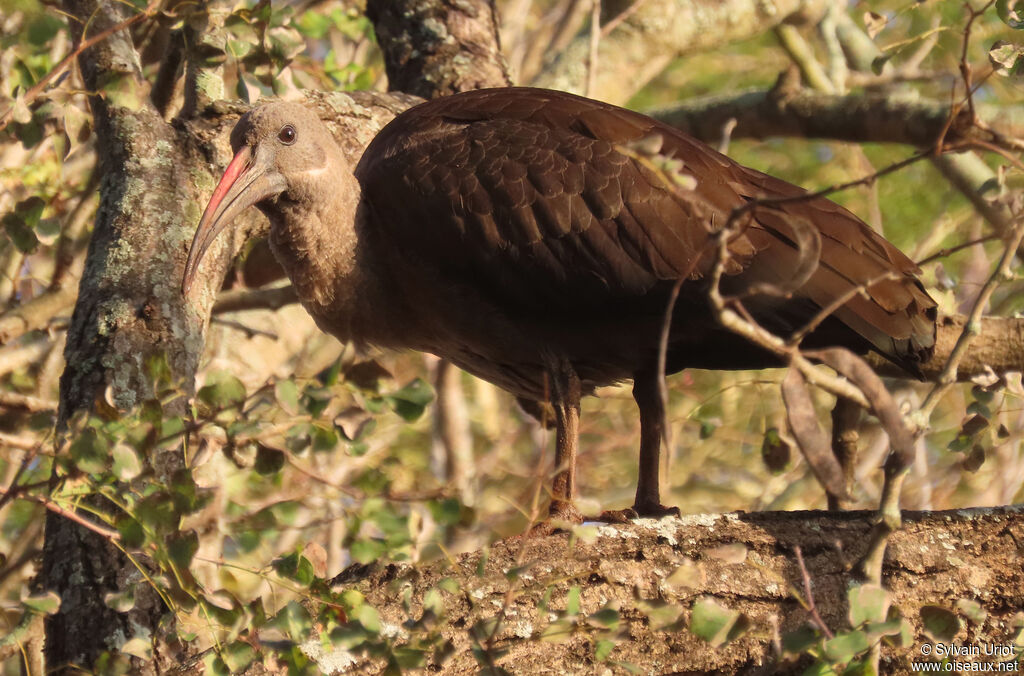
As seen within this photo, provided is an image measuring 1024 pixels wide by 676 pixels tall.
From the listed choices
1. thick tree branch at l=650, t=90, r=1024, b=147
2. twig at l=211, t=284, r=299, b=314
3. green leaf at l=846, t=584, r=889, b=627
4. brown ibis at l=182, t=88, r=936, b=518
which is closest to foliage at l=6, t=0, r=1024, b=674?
green leaf at l=846, t=584, r=889, b=627

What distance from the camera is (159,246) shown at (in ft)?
13.4

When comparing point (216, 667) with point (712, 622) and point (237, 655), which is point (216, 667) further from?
point (712, 622)

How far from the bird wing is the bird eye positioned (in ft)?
1.38

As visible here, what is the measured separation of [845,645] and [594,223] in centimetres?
207

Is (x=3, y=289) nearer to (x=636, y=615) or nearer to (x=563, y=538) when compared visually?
(x=563, y=538)

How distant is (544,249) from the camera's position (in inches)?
159

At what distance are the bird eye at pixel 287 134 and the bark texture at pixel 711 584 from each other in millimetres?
1780

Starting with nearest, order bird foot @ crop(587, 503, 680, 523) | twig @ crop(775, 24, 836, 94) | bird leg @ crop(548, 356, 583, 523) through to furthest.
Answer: bird foot @ crop(587, 503, 680, 523) → bird leg @ crop(548, 356, 583, 523) → twig @ crop(775, 24, 836, 94)

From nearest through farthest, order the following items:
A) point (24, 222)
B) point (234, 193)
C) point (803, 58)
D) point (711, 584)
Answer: point (711, 584)
point (24, 222)
point (234, 193)
point (803, 58)

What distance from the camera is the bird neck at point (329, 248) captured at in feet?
14.6

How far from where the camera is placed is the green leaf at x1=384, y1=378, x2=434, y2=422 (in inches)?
106

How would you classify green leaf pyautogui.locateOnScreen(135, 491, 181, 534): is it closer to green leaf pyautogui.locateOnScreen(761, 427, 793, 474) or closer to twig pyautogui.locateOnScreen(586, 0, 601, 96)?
green leaf pyautogui.locateOnScreen(761, 427, 793, 474)

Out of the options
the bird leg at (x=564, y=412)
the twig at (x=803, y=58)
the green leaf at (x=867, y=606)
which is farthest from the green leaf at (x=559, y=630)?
the twig at (x=803, y=58)

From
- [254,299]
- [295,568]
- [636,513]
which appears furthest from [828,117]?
[295,568]
